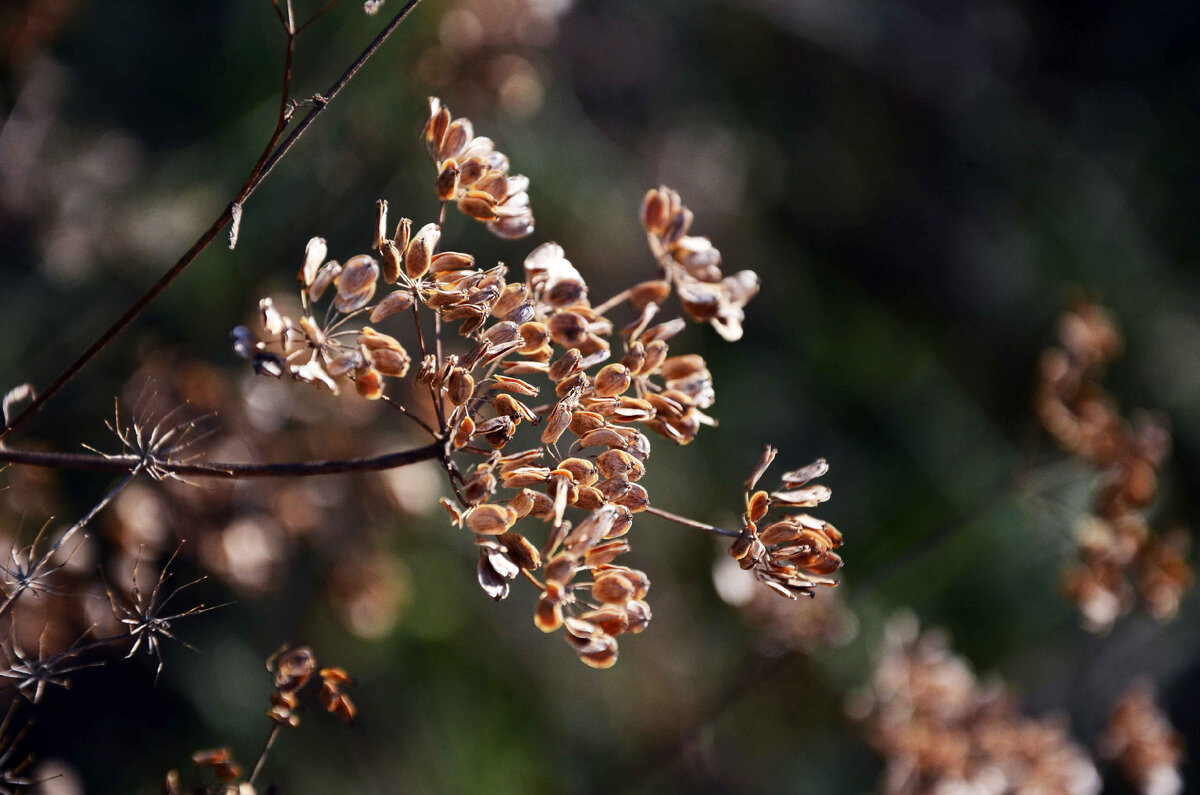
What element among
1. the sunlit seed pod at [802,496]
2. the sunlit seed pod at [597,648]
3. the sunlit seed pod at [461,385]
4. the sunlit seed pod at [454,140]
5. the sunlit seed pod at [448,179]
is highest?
the sunlit seed pod at [454,140]

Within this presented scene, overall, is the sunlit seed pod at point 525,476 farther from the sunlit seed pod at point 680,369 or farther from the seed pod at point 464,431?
the sunlit seed pod at point 680,369

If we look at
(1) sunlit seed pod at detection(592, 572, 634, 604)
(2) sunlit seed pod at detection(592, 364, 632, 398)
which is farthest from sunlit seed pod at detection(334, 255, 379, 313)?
(1) sunlit seed pod at detection(592, 572, 634, 604)

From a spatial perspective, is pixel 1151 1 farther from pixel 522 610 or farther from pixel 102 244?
pixel 102 244

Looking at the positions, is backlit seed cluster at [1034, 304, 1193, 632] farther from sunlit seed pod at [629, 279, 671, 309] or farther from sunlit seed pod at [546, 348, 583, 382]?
sunlit seed pod at [546, 348, 583, 382]

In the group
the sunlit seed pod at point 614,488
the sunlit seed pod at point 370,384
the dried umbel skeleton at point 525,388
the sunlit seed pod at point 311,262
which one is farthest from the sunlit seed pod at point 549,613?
the sunlit seed pod at point 311,262

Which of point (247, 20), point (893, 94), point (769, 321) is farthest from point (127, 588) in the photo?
point (893, 94)

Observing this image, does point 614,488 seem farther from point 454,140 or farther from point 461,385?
point 454,140
